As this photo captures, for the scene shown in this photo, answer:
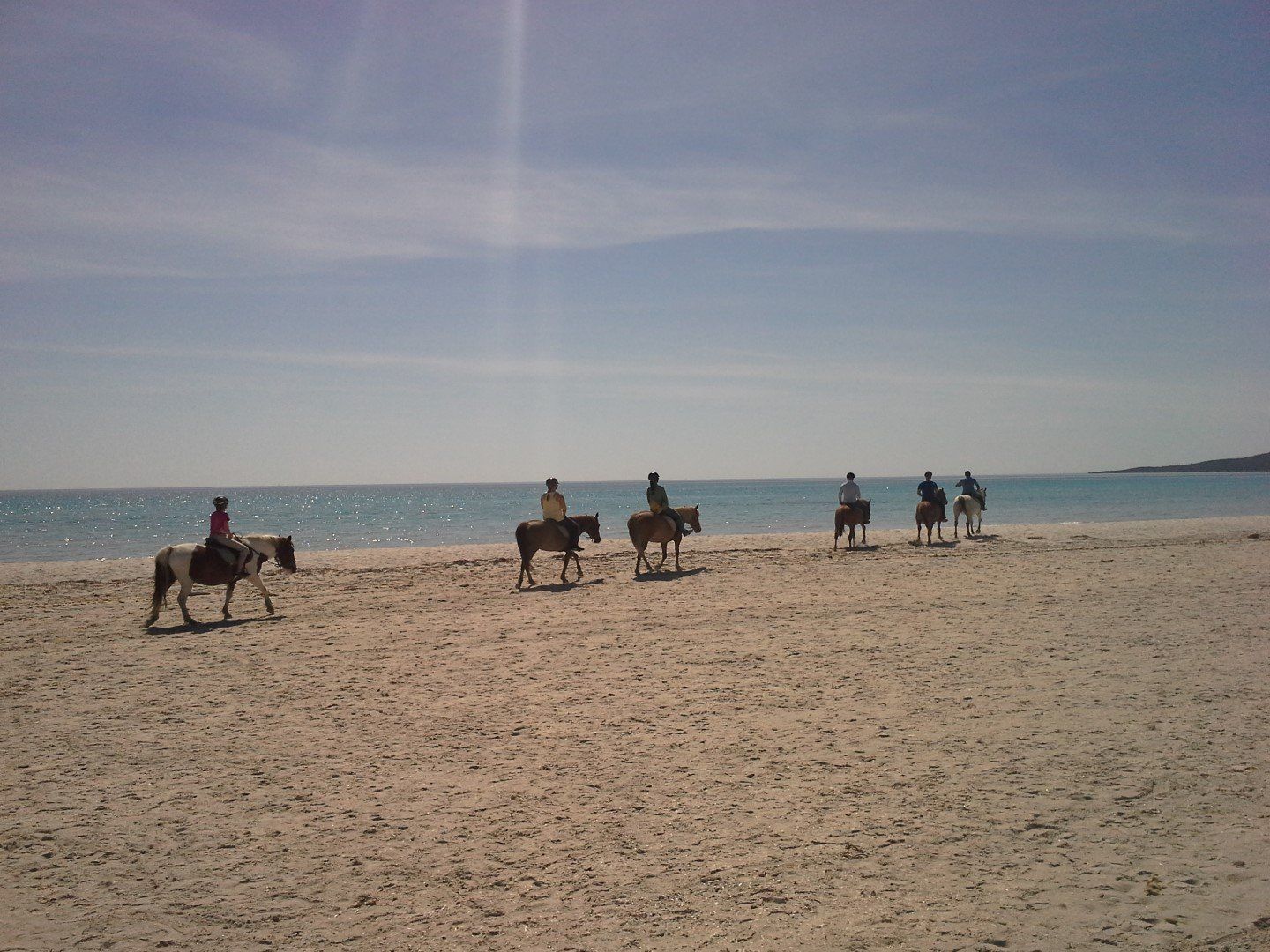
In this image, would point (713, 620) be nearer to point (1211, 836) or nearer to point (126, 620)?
point (1211, 836)

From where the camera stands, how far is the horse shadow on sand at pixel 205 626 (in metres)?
13.0

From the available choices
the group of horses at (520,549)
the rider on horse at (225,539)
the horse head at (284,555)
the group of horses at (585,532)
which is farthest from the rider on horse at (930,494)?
the rider on horse at (225,539)

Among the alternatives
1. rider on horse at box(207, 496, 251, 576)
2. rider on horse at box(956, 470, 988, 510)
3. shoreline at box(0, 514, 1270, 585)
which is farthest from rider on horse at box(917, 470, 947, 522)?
rider on horse at box(207, 496, 251, 576)

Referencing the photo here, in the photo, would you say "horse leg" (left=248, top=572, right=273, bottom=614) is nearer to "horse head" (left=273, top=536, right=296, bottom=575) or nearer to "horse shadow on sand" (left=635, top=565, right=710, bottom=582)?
"horse head" (left=273, top=536, right=296, bottom=575)

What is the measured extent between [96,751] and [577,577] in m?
12.2

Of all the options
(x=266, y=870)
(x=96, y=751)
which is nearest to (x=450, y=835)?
(x=266, y=870)

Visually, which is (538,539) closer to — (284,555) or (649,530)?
(649,530)

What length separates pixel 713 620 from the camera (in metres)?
12.8

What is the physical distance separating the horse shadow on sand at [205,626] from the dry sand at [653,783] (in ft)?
1.48

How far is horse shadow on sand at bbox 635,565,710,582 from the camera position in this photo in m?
18.4

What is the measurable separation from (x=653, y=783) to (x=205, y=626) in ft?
33.5

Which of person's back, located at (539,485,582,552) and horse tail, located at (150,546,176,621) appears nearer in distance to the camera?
horse tail, located at (150,546,176,621)

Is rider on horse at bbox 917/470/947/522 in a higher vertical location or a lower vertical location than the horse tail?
higher

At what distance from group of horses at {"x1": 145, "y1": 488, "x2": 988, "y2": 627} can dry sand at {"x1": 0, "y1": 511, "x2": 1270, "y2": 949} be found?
3.67 ft
